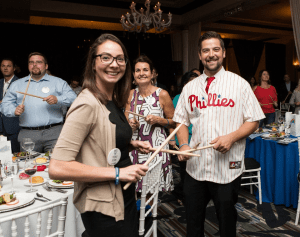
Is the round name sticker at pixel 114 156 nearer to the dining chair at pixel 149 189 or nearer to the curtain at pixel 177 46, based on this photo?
the dining chair at pixel 149 189

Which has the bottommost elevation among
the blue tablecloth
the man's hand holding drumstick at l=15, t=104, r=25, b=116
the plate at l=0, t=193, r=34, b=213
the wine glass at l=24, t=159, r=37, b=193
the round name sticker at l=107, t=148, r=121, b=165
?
the blue tablecloth

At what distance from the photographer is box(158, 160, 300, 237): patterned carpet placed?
2.66m

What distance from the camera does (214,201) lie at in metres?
1.79

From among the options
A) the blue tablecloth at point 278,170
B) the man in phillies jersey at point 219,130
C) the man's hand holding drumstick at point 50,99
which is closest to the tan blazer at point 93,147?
the man in phillies jersey at point 219,130

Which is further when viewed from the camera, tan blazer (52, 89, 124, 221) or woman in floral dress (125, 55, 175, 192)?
woman in floral dress (125, 55, 175, 192)

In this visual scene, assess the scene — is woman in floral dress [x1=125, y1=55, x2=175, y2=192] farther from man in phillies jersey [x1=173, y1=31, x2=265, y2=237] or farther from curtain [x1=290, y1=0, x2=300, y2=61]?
curtain [x1=290, y1=0, x2=300, y2=61]

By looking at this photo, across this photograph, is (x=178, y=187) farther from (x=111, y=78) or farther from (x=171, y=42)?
(x=171, y=42)

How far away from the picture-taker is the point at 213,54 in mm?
1740

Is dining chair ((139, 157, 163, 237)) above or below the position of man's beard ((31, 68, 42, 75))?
below

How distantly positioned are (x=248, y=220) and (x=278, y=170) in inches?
31.2

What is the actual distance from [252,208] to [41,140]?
2.58 meters

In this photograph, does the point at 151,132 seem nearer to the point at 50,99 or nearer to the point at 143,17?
the point at 50,99

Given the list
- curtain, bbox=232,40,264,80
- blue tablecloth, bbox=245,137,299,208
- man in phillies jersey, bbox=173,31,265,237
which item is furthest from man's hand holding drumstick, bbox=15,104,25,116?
curtain, bbox=232,40,264,80

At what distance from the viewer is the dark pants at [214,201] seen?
1723mm
